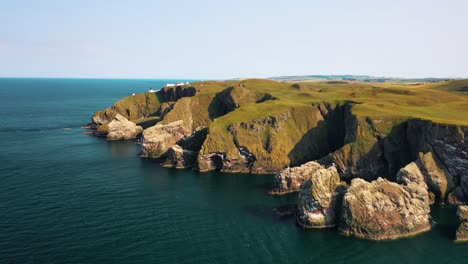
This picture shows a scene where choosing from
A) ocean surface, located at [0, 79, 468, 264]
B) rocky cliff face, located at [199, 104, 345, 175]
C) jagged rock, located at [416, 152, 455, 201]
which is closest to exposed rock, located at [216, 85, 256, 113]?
rocky cliff face, located at [199, 104, 345, 175]

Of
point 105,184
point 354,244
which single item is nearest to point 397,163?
point 354,244

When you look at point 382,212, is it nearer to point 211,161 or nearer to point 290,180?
point 290,180

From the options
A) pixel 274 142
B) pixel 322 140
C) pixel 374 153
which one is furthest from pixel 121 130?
pixel 374 153

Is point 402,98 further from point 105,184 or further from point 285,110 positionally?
point 105,184

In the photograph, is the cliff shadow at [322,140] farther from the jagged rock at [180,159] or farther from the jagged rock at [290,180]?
the jagged rock at [180,159]

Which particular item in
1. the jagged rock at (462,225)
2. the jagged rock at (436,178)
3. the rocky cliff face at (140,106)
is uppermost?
the rocky cliff face at (140,106)

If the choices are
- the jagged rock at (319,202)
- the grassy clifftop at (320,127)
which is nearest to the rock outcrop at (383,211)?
the jagged rock at (319,202)

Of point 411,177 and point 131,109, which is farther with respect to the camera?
point 131,109
